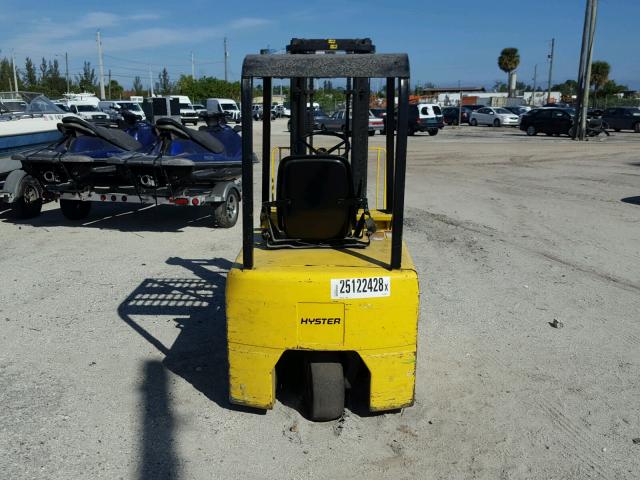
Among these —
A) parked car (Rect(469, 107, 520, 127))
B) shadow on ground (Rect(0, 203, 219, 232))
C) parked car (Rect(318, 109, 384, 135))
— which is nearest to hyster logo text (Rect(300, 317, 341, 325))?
shadow on ground (Rect(0, 203, 219, 232))

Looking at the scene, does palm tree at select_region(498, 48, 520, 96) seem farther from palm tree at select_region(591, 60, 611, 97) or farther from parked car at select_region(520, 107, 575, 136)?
parked car at select_region(520, 107, 575, 136)

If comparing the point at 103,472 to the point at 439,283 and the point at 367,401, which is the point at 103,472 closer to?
the point at 367,401

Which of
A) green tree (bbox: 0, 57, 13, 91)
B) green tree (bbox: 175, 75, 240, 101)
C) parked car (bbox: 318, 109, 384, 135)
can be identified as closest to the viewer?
parked car (bbox: 318, 109, 384, 135)

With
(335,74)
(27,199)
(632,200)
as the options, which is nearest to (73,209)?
(27,199)

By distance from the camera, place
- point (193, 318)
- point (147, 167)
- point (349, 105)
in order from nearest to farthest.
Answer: point (193, 318)
point (349, 105)
point (147, 167)

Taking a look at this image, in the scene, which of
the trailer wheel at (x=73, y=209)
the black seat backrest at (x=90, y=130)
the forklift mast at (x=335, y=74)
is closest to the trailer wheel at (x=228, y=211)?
the black seat backrest at (x=90, y=130)

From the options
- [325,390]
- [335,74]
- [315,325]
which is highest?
[335,74]

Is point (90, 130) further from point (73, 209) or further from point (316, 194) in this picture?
point (316, 194)

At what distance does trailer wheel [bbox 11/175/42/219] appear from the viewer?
33.7ft

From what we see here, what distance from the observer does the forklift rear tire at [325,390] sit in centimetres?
397

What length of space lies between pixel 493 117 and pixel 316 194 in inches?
1624

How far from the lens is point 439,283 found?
6.98m

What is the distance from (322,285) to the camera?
3.74 meters

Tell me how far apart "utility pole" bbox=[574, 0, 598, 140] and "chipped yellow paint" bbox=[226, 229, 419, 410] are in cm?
2862
